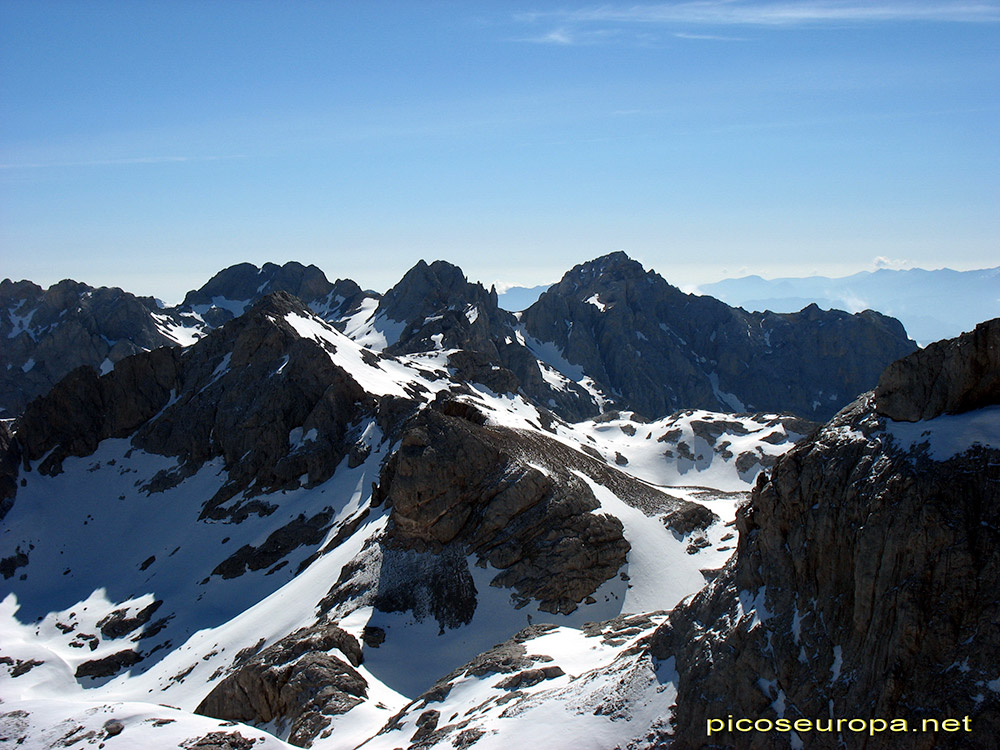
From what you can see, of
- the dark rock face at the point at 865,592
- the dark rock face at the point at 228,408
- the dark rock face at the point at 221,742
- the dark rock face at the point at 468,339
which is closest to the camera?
the dark rock face at the point at 865,592

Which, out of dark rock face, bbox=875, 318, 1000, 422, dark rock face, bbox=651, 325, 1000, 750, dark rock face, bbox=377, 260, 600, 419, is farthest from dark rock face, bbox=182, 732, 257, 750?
dark rock face, bbox=377, 260, 600, 419

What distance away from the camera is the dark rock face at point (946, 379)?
20.6 m

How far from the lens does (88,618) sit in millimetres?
65250

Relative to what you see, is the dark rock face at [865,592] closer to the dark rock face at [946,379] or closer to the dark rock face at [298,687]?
the dark rock face at [946,379]

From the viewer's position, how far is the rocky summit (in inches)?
782

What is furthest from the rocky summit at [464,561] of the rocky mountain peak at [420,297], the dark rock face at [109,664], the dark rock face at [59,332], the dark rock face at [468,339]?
the dark rock face at [59,332]

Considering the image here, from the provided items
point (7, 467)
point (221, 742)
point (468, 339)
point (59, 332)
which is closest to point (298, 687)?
point (221, 742)

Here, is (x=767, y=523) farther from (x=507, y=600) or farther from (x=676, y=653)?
(x=507, y=600)

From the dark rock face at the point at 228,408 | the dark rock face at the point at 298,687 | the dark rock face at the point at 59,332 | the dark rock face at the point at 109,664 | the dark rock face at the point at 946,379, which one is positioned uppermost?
the dark rock face at the point at 59,332

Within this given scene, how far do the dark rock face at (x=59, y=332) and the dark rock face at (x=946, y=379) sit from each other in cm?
16951

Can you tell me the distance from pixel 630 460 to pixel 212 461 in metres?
58.8

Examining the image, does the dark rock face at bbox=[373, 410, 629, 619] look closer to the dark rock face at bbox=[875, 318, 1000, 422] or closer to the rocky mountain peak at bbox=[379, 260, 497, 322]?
the dark rock face at bbox=[875, 318, 1000, 422]

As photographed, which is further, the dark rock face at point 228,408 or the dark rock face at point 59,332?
the dark rock face at point 59,332

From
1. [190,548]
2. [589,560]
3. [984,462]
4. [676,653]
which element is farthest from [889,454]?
[190,548]
